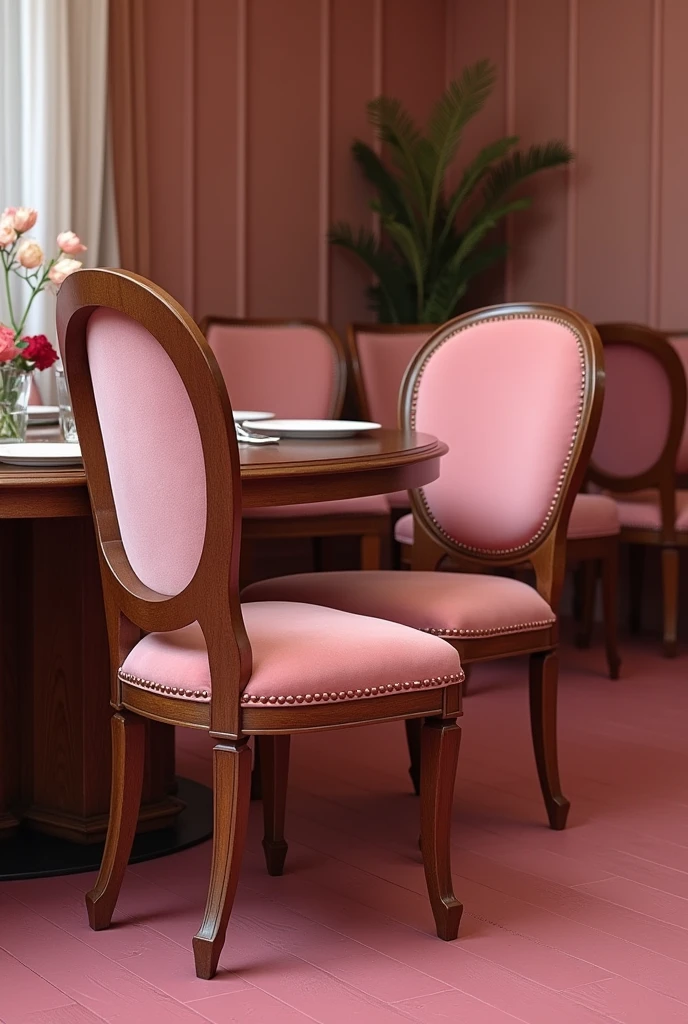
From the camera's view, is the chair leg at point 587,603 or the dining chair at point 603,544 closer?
the dining chair at point 603,544

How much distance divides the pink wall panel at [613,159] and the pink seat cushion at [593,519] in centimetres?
140

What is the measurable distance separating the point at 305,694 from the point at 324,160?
4.12 m

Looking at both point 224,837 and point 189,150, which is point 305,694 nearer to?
point 224,837

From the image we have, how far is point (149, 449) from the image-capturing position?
74.9 inches

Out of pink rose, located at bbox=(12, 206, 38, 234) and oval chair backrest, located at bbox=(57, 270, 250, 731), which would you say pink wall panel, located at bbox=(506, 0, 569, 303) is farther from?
oval chair backrest, located at bbox=(57, 270, 250, 731)

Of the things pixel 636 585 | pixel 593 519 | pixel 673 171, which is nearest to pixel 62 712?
pixel 593 519

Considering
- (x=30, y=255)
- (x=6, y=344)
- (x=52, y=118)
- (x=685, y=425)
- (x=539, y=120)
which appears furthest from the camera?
(x=539, y=120)

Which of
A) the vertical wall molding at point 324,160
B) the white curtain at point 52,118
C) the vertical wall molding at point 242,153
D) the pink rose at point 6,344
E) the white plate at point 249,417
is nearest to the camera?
the pink rose at point 6,344

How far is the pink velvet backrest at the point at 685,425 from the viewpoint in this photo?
4.59 metres

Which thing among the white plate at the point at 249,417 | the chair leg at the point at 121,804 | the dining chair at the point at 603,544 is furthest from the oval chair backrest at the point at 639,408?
the chair leg at the point at 121,804

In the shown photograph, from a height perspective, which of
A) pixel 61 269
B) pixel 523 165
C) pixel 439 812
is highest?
pixel 523 165

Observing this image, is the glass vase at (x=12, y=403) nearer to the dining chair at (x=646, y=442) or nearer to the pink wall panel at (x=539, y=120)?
the dining chair at (x=646, y=442)

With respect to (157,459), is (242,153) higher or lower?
higher

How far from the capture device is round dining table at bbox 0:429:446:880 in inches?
96.3
